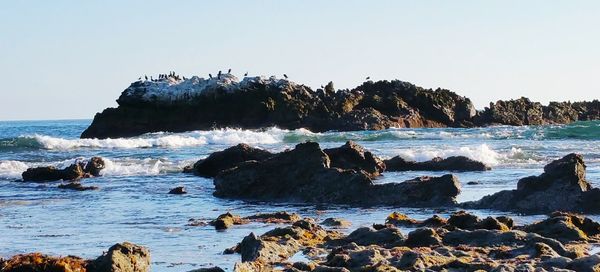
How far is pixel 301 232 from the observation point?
12.9m

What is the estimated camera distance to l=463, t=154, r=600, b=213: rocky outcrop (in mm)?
16141

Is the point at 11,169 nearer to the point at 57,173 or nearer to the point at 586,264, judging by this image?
the point at 57,173

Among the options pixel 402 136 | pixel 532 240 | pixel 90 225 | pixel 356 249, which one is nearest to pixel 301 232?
pixel 356 249

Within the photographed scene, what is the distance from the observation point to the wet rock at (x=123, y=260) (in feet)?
31.5

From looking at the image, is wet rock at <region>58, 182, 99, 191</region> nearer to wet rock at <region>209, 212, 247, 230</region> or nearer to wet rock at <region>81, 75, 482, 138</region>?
wet rock at <region>209, 212, 247, 230</region>

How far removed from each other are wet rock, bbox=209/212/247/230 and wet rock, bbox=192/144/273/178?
1015 cm

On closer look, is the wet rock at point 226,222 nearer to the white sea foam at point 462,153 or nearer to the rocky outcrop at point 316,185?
the rocky outcrop at point 316,185

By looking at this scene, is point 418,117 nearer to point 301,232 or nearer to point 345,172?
point 345,172

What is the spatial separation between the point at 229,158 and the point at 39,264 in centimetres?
1706

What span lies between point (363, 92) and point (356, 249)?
2507 inches

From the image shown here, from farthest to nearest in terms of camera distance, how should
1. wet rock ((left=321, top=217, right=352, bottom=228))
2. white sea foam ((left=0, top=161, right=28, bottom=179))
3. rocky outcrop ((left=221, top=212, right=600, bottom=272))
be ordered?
white sea foam ((left=0, top=161, right=28, bottom=179))
wet rock ((left=321, top=217, right=352, bottom=228))
rocky outcrop ((left=221, top=212, right=600, bottom=272))

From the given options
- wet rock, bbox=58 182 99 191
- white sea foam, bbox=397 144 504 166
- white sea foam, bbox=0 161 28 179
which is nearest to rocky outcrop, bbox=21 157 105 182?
white sea foam, bbox=0 161 28 179

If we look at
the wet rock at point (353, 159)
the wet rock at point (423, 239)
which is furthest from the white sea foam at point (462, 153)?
the wet rock at point (423, 239)

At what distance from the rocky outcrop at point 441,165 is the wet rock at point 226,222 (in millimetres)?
12350
